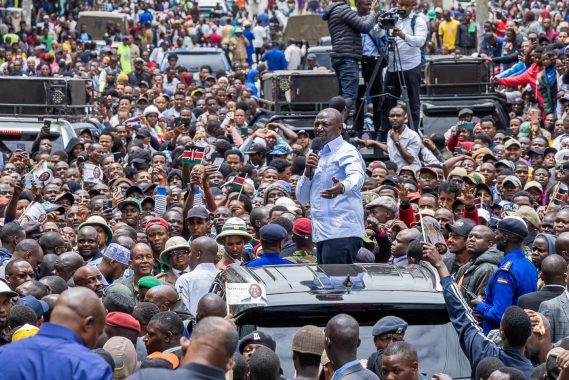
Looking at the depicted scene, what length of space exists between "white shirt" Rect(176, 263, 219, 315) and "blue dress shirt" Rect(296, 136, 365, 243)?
848mm

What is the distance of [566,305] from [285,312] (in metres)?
2.15

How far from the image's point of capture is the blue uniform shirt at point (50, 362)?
5.28m

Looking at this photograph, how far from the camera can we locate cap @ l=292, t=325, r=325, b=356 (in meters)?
6.94

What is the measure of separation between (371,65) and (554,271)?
24.6ft

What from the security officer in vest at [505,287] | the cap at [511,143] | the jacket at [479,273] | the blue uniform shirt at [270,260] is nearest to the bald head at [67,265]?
the blue uniform shirt at [270,260]

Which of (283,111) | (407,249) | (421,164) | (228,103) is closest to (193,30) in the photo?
(228,103)

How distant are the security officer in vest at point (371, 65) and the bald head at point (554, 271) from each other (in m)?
6.95

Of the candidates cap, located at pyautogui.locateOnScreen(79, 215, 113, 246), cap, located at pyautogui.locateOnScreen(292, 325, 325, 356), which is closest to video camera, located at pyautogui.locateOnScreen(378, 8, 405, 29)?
cap, located at pyautogui.locateOnScreen(79, 215, 113, 246)

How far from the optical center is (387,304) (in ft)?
24.3

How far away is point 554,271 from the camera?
896 cm

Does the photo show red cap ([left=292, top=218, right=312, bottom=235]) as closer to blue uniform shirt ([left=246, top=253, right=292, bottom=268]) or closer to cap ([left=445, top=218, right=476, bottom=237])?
blue uniform shirt ([left=246, top=253, right=292, bottom=268])

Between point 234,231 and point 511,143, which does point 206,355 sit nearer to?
point 234,231

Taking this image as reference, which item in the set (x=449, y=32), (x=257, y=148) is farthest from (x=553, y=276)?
(x=449, y=32)

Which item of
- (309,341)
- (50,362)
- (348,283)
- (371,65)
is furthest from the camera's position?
(371,65)
